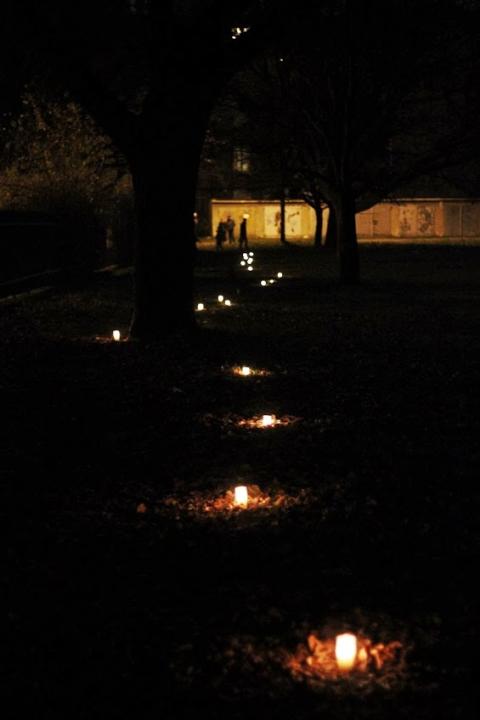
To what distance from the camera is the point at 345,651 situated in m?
3.80

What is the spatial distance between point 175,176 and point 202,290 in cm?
1097

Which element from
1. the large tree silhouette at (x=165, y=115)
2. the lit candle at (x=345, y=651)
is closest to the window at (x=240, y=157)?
the large tree silhouette at (x=165, y=115)

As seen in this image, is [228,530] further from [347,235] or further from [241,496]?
[347,235]

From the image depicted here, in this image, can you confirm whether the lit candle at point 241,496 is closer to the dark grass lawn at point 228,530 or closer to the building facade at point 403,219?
the dark grass lawn at point 228,530

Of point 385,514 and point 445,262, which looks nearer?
point 385,514

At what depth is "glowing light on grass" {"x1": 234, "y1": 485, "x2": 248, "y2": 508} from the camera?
612cm

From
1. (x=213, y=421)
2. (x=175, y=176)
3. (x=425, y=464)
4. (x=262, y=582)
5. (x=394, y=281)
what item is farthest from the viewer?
(x=394, y=281)

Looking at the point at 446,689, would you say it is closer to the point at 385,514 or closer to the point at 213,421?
the point at 385,514

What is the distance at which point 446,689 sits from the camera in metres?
3.77

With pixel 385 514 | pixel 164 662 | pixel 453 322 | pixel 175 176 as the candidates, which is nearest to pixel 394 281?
pixel 453 322

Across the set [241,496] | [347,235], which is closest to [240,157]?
[347,235]

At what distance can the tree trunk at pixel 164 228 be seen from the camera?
1364cm

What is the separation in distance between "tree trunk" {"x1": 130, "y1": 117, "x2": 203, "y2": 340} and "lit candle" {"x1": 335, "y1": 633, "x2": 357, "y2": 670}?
1025cm

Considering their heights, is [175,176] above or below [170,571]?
above
